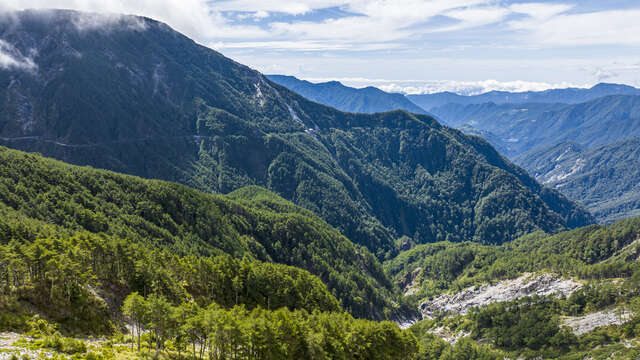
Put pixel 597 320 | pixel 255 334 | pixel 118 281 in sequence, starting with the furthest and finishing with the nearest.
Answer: pixel 597 320
pixel 118 281
pixel 255 334

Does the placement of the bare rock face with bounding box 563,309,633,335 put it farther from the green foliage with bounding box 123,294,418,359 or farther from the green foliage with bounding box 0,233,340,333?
the green foliage with bounding box 123,294,418,359

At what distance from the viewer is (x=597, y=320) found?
7505 inches

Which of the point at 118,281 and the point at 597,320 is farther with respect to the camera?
the point at 597,320

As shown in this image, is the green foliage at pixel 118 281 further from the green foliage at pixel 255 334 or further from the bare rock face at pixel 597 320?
the bare rock face at pixel 597 320

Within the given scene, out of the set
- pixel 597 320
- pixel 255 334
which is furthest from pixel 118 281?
pixel 597 320

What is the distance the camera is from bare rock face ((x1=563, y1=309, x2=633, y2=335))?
607 feet

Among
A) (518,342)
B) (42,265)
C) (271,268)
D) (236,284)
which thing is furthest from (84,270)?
(518,342)

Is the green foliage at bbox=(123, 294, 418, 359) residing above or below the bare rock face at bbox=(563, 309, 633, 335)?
above

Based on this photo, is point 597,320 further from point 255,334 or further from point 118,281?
point 118,281

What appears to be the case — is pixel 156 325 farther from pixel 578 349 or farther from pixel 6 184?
pixel 578 349

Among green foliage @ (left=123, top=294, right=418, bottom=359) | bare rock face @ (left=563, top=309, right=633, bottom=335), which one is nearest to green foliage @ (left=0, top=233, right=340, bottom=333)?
green foliage @ (left=123, top=294, right=418, bottom=359)

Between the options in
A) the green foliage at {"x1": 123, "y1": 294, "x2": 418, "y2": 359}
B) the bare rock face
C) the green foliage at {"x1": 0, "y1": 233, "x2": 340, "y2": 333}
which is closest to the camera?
the green foliage at {"x1": 123, "y1": 294, "x2": 418, "y2": 359}

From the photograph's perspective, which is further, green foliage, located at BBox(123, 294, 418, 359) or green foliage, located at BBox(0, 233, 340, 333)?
green foliage, located at BBox(0, 233, 340, 333)

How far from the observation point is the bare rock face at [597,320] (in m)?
185
